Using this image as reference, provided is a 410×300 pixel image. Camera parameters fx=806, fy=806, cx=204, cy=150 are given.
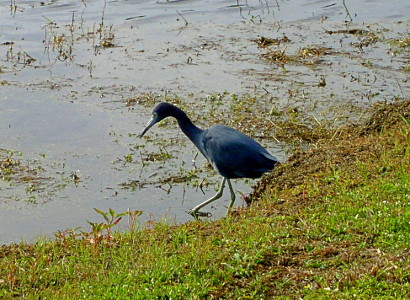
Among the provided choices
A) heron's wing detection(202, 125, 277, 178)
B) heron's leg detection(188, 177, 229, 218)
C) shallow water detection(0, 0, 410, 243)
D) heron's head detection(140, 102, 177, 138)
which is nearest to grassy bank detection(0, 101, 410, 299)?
heron's wing detection(202, 125, 277, 178)

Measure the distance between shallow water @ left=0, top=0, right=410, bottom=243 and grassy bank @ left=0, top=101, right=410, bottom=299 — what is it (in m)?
1.42

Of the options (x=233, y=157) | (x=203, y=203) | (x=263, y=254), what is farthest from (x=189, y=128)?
(x=263, y=254)

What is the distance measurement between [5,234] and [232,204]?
2.20 meters

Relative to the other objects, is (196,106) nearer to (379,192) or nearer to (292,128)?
(292,128)

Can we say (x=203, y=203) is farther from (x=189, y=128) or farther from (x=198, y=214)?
(x=189, y=128)

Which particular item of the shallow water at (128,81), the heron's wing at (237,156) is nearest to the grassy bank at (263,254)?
the heron's wing at (237,156)

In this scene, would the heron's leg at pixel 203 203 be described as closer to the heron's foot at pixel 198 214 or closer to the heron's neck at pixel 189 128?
the heron's foot at pixel 198 214

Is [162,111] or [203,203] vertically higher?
[162,111]

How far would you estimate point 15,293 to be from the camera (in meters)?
5.25

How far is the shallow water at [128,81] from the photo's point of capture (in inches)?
328

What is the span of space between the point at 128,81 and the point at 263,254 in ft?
21.6

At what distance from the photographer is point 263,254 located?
17.8 ft

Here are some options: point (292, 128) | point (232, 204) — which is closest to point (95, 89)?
point (292, 128)

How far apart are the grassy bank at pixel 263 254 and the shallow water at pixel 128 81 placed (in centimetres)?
142
